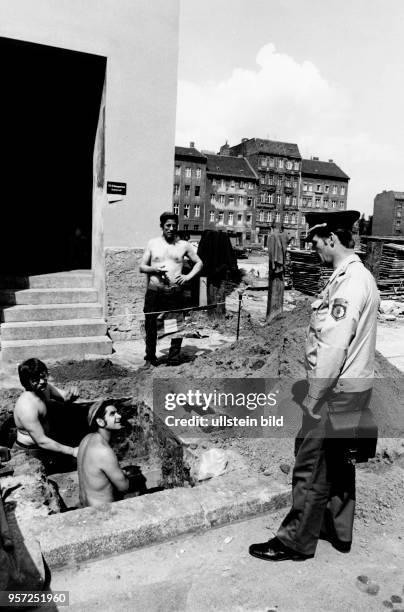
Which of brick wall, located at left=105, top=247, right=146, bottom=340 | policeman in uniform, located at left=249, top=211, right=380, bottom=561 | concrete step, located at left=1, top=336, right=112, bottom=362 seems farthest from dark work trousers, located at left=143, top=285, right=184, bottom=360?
policeman in uniform, located at left=249, top=211, right=380, bottom=561

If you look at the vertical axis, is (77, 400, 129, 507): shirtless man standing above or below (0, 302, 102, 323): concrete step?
below

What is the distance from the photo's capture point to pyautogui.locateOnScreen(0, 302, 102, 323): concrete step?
7.08 meters

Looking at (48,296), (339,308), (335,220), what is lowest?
(48,296)

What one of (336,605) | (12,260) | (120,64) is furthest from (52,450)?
(12,260)

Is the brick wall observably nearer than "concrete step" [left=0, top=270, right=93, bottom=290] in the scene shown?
Yes

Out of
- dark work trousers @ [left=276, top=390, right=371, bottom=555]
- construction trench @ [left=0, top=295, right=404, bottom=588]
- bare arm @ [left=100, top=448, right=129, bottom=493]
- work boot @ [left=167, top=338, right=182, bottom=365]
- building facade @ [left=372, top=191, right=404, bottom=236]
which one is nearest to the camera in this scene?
dark work trousers @ [left=276, top=390, right=371, bottom=555]

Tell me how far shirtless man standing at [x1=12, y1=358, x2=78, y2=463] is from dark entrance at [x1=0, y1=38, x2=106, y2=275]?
4.48 metres

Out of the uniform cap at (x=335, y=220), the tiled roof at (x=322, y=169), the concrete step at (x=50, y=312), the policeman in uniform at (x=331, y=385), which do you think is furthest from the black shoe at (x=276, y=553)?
the tiled roof at (x=322, y=169)

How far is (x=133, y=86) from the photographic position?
7258 millimetres

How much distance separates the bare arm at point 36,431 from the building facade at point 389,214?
73.4 metres

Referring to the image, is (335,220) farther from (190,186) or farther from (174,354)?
(190,186)

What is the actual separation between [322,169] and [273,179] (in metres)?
12.3

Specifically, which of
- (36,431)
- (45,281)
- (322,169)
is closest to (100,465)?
(36,431)

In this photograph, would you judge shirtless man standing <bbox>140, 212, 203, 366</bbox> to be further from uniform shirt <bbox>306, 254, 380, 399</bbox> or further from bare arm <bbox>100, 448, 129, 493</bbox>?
uniform shirt <bbox>306, 254, 380, 399</bbox>
